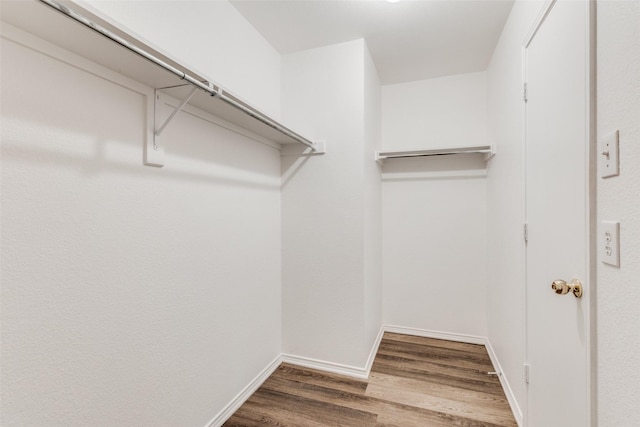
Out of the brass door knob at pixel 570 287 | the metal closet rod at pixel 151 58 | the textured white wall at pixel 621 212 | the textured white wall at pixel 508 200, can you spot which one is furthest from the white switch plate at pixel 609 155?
the metal closet rod at pixel 151 58

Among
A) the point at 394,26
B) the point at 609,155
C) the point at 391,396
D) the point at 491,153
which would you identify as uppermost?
the point at 394,26

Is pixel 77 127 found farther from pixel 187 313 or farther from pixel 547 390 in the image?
pixel 547 390

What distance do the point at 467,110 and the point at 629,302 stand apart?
8.05 feet

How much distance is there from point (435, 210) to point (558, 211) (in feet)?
5.48

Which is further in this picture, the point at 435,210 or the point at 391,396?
the point at 435,210

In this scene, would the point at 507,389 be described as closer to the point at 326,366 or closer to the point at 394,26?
the point at 326,366

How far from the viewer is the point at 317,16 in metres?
1.94

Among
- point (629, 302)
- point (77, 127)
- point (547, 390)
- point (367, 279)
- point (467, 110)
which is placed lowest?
point (547, 390)

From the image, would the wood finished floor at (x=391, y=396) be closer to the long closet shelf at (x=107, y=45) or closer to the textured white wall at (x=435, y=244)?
the textured white wall at (x=435, y=244)

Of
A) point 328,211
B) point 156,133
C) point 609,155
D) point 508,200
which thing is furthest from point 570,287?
point 156,133

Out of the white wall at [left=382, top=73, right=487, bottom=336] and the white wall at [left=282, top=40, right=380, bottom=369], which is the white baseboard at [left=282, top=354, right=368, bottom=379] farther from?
the white wall at [left=382, top=73, right=487, bottom=336]

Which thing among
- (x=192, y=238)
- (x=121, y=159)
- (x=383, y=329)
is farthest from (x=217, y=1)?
(x=383, y=329)

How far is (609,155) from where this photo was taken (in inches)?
32.3

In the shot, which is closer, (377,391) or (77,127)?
(77,127)
